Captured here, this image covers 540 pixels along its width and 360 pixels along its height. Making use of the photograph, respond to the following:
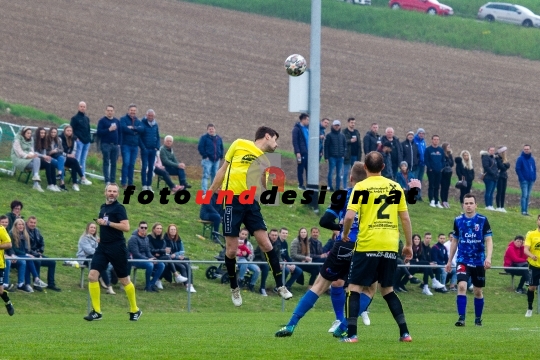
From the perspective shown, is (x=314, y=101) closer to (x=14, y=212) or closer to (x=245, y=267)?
(x=245, y=267)

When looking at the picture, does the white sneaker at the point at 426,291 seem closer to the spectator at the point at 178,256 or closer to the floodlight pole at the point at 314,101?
the floodlight pole at the point at 314,101

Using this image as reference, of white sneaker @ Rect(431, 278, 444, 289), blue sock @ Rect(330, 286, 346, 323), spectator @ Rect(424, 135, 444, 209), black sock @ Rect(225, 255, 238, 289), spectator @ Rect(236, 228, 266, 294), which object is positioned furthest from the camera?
spectator @ Rect(424, 135, 444, 209)

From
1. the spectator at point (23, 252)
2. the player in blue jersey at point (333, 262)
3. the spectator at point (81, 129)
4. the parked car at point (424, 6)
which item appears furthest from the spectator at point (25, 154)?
the parked car at point (424, 6)

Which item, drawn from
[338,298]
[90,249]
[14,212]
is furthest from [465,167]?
[338,298]

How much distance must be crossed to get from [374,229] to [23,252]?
10.8 meters

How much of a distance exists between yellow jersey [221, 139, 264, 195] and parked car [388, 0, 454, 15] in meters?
55.9

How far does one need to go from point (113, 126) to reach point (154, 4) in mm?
37528

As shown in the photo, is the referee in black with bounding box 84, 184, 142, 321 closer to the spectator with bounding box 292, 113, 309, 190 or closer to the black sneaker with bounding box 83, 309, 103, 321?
the black sneaker with bounding box 83, 309, 103, 321

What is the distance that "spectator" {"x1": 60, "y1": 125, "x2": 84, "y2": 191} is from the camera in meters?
26.2

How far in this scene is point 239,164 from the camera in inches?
525

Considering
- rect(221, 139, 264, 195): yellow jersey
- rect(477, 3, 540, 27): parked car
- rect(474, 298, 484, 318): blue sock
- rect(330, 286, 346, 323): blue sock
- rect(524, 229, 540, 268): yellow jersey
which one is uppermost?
rect(477, 3, 540, 27): parked car

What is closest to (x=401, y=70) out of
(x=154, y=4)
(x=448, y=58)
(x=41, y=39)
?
(x=448, y=58)

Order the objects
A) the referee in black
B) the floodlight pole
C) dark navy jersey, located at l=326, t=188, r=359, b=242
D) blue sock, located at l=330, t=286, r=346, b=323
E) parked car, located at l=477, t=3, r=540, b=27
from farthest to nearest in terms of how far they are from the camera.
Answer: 1. parked car, located at l=477, t=3, r=540, b=27
2. the floodlight pole
3. the referee in black
4. blue sock, located at l=330, t=286, r=346, b=323
5. dark navy jersey, located at l=326, t=188, r=359, b=242

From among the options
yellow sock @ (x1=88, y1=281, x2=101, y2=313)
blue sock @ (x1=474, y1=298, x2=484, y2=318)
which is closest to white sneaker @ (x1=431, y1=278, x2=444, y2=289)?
blue sock @ (x1=474, y1=298, x2=484, y2=318)
